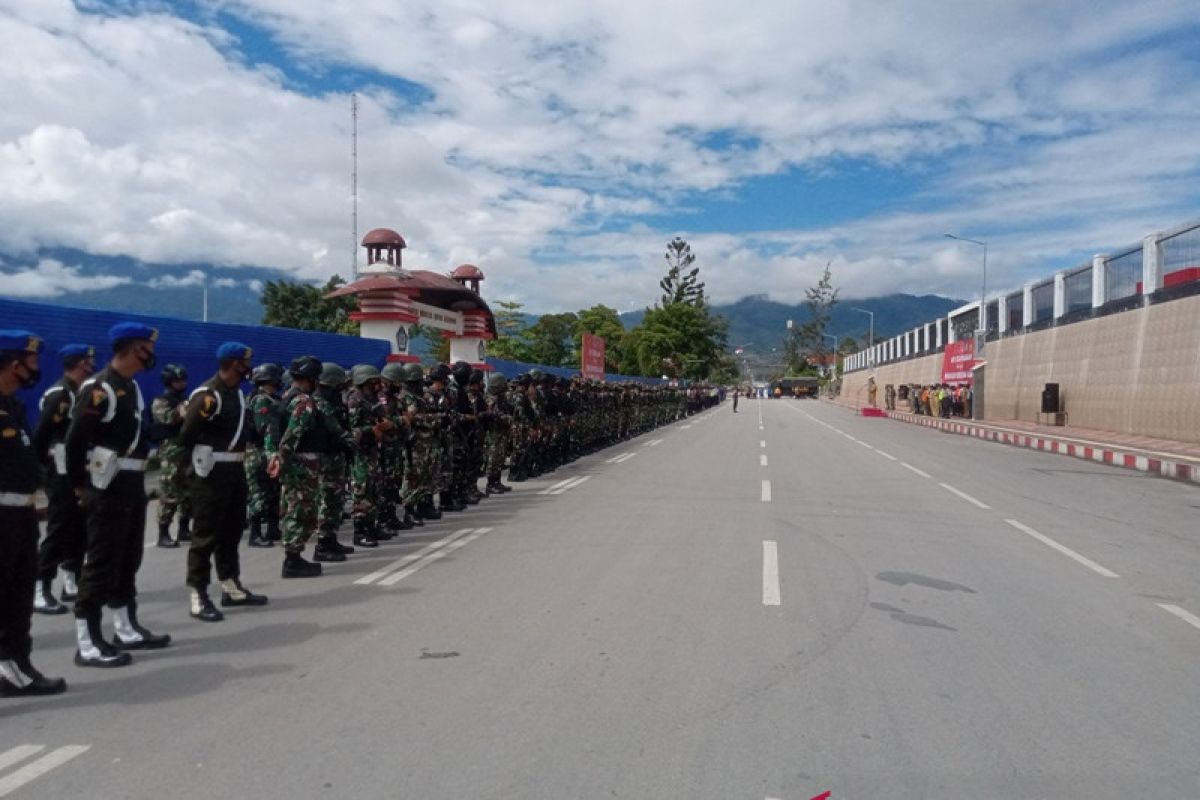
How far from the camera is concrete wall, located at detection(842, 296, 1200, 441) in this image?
22281 mm

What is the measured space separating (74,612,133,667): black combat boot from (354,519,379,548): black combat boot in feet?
12.7

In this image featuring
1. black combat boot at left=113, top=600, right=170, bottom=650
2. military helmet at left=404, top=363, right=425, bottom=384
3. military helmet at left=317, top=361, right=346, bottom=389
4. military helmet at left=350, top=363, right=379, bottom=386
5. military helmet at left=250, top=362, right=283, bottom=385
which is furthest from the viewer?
military helmet at left=404, top=363, right=425, bottom=384

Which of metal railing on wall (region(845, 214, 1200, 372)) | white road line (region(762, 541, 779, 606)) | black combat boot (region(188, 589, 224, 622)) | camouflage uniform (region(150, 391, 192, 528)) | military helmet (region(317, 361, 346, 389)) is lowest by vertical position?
white road line (region(762, 541, 779, 606))

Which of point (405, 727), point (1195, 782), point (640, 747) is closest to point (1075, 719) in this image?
point (1195, 782)

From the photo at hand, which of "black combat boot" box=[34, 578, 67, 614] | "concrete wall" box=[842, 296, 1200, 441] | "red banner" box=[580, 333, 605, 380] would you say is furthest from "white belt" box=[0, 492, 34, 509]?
"red banner" box=[580, 333, 605, 380]

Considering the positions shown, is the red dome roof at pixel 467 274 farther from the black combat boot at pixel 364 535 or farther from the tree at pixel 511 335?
the tree at pixel 511 335

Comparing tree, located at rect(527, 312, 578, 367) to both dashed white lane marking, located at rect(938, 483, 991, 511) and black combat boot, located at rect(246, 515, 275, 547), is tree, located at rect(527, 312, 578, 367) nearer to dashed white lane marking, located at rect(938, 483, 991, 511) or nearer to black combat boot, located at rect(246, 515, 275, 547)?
dashed white lane marking, located at rect(938, 483, 991, 511)

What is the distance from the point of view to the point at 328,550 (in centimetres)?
818

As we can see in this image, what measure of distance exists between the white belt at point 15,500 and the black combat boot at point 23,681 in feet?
2.56

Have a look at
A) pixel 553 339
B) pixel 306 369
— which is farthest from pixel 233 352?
pixel 553 339

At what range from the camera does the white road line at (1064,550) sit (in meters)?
7.89

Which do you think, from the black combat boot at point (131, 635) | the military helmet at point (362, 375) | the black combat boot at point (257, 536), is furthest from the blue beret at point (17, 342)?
the black combat boot at point (257, 536)

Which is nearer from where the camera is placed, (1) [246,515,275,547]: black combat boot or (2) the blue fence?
(1) [246,515,275,547]: black combat boot

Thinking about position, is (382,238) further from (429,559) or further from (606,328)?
(606,328)
